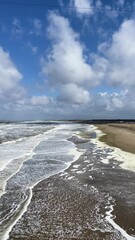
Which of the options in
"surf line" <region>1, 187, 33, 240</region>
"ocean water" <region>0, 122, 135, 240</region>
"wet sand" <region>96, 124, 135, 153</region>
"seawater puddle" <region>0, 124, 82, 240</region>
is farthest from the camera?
"wet sand" <region>96, 124, 135, 153</region>

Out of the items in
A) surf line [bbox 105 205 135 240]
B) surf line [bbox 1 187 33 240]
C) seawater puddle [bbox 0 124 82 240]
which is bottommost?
surf line [bbox 105 205 135 240]

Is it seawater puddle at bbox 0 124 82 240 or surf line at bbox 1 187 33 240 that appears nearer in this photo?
surf line at bbox 1 187 33 240

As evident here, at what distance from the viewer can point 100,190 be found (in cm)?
1517

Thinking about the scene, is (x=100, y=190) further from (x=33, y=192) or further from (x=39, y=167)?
(x=39, y=167)

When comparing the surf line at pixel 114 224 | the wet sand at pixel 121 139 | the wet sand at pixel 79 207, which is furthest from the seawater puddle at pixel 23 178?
the wet sand at pixel 121 139

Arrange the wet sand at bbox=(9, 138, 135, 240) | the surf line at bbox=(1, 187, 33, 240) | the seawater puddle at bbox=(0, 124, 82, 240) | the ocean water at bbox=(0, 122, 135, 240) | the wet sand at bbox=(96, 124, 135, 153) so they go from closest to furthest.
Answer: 1. the surf line at bbox=(1, 187, 33, 240)
2. the wet sand at bbox=(9, 138, 135, 240)
3. the ocean water at bbox=(0, 122, 135, 240)
4. the seawater puddle at bbox=(0, 124, 82, 240)
5. the wet sand at bbox=(96, 124, 135, 153)

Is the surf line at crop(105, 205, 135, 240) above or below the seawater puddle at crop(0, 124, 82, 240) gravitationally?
below

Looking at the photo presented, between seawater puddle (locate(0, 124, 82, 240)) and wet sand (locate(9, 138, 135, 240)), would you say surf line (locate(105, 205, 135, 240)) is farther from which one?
seawater puddle (locate(0, 124, 82, 240))

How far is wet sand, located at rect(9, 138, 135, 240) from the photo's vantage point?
9.84 metres

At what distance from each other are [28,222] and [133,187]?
22.1 feet

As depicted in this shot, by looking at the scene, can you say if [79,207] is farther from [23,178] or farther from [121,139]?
[121,139]

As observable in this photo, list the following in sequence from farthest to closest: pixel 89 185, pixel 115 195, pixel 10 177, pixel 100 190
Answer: pixel 10 177
pixel 89 185
pixel 100 190
pixel 115 195

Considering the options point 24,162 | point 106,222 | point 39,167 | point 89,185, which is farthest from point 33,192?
point 24,162

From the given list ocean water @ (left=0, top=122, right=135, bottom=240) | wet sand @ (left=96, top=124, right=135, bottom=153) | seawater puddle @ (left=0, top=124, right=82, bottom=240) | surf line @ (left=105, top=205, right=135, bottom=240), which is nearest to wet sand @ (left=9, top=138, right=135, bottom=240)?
ocean water @ (left=0, top=122, right=135, bottom=240)
